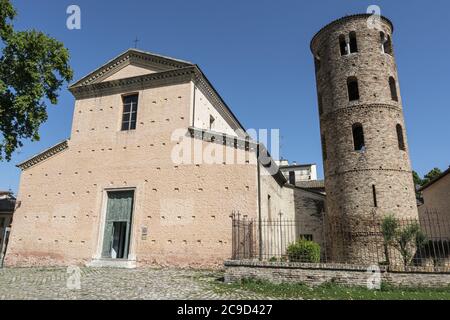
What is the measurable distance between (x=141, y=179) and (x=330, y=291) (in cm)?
922

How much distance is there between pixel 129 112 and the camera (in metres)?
15.9

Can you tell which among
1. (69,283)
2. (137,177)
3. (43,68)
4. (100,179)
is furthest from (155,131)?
(69,283)

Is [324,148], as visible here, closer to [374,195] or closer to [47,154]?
[374,195]

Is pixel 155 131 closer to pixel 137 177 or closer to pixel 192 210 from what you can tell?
pixel 137 177

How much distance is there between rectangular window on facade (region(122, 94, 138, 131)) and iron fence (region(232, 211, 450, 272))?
720cm

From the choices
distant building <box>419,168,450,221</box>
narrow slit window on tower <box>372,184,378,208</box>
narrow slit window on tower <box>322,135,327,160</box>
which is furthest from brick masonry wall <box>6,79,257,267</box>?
distant building <box>419,168,450,221</box>

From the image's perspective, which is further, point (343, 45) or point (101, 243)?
point (343, 45)

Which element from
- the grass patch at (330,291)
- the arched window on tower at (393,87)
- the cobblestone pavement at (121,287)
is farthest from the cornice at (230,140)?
the arched window on tower at (393,87)

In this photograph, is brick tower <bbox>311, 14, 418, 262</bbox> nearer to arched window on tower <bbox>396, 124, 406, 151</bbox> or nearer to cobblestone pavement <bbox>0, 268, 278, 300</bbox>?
arched window on tower <bbox>396, 124, 406, 151</bbox>

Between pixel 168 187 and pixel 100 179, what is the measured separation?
358cm

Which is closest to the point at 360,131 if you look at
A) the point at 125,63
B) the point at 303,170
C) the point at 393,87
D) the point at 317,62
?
the point at 393,87

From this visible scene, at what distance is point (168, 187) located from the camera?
44.8 feet

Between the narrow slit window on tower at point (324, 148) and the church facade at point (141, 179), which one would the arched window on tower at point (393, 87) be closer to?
the narrow slit window on tower at point (324, 148)

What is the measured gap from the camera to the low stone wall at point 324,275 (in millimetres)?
8570
